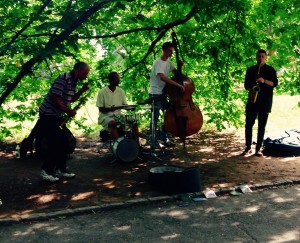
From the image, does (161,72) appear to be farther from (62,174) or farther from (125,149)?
(62,174)

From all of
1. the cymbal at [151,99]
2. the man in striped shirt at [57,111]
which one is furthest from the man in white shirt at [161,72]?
the man in striped shirt at [57,111]

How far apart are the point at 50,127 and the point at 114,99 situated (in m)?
2.03

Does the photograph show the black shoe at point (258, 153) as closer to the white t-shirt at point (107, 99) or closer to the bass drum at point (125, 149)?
the bass drum at point (125, 149)

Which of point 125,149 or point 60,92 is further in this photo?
point 125,149

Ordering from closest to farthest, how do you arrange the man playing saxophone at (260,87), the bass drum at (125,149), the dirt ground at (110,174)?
the dirt ground at (110,174)
the bass drum at (125,149)
the man playing saxophone at (260,87)

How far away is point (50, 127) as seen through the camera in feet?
21.3

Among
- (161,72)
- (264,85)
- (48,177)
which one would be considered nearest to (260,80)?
(264,85)

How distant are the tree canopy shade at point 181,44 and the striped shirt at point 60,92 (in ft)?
2.11

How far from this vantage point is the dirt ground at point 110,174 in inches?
231

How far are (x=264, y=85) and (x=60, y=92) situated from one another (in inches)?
160

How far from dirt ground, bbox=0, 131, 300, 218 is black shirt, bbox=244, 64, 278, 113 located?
1.07 meters

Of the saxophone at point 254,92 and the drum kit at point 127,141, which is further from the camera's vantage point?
the saxophone at point 254,92

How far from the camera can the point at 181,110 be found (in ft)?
24.9

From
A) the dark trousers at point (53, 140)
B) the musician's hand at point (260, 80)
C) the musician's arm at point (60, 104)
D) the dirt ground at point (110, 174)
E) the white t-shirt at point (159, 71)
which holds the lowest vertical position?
the dirt ground at point (110, 174)
